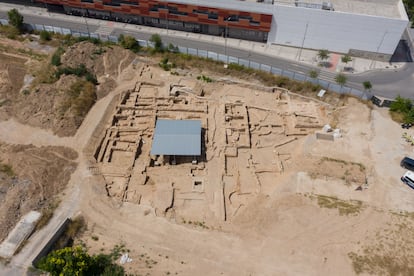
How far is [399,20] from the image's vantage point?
192ft

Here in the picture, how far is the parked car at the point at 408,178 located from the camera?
134 ft

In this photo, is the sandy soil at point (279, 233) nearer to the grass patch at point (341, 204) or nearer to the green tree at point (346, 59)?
the grass patch at point (341, 204)

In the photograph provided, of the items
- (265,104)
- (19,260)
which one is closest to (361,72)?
(265,104)

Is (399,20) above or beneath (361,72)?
above

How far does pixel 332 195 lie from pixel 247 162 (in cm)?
1132

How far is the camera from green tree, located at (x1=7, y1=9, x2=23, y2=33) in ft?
214

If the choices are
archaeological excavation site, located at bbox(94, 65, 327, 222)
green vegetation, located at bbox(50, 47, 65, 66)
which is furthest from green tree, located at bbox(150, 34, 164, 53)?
green vegetation, located at bbox(50, 47, 65, 66)

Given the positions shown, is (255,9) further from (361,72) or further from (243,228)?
(243,228)

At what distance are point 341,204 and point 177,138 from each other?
21798mm

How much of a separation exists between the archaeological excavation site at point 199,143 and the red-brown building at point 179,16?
657 inches

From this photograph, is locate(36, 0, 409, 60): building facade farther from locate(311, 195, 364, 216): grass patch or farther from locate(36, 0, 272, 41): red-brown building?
locate(311, 195, 364, 216): grass patch

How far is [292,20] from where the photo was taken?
63594mm

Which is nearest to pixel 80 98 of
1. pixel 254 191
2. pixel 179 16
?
pixel 254 191

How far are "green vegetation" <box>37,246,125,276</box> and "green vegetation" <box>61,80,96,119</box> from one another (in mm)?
22963
